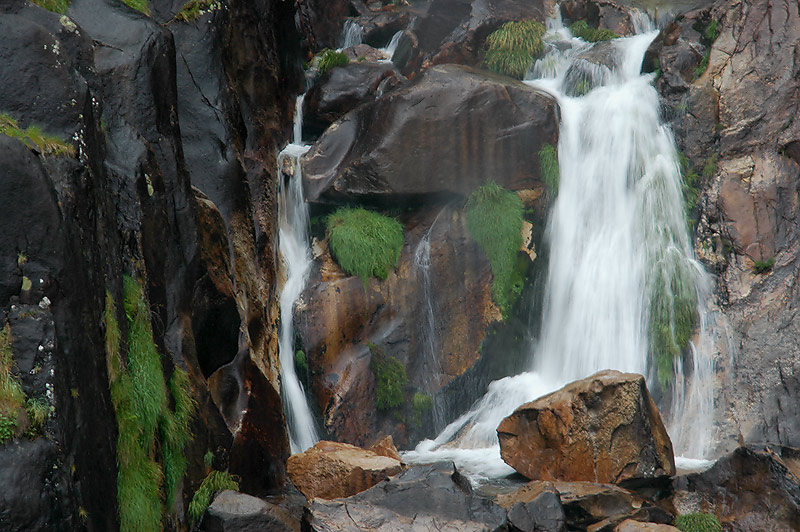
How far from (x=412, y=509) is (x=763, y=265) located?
6891 mm

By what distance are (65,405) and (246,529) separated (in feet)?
7.01

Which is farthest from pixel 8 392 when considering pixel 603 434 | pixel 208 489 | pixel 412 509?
pixel 603 434

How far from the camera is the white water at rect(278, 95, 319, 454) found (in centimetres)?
1010

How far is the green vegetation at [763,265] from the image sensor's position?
10.0 meters

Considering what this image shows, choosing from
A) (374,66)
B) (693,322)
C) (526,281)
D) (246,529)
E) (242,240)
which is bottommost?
(246,529)

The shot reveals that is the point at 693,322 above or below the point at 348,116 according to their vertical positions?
below

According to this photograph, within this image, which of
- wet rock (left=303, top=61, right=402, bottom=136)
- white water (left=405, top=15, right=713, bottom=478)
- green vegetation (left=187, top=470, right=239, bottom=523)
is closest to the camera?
green vegetation (left=187, top=470, right=239, bottom=523)

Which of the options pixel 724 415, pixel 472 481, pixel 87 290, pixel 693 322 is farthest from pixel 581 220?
pixel 87 290

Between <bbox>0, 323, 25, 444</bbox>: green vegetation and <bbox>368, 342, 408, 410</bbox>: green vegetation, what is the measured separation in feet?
22.1

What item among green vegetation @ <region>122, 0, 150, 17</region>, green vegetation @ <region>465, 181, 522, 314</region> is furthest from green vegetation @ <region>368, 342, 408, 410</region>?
green vegetation @ <region>122, 0, 150, 17</region>

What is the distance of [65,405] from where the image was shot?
431 cm

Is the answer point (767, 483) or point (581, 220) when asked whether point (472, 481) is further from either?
point (581, 220)

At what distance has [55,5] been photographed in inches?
276

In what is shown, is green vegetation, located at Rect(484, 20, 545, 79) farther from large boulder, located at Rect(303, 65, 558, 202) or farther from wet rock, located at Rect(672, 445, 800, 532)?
wet rock, located at Rect(672, 445, 800, 532)
